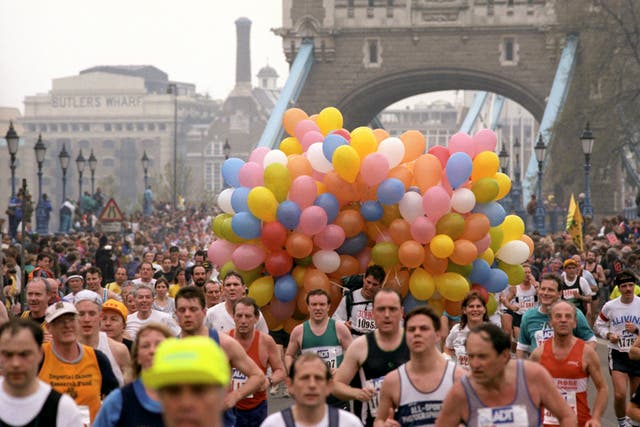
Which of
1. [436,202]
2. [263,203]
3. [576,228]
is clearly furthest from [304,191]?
[576,228]

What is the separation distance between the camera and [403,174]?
1445 cm

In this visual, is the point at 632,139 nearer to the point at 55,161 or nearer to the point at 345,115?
the point at 345,115

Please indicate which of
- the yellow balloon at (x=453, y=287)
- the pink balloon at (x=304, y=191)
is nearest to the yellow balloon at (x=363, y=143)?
the pink balloon at (x=304, y=191)

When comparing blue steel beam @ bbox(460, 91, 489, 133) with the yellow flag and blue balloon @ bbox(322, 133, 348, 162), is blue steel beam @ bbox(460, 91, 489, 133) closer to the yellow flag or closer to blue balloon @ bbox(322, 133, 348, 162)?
the yellow flag

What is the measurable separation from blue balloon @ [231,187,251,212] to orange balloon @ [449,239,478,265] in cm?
204

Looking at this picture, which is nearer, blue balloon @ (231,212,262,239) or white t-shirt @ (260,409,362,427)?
white t-shirt @ (260,409,362,427)

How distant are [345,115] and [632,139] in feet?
67.5

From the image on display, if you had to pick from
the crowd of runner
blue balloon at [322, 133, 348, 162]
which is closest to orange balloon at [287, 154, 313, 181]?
blue balloon at [322, 133, 348, 162]

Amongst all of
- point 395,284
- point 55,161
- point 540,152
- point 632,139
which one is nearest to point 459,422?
point 395,284

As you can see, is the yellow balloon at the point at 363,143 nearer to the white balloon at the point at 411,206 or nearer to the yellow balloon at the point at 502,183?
the white balloon at the point at 411,206

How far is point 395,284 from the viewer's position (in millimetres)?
14055

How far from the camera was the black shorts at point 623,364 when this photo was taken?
12.5 metres

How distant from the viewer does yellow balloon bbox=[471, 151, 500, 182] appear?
574 inches

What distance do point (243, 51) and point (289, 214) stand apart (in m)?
168
